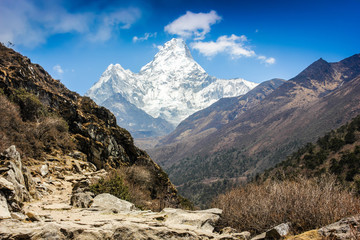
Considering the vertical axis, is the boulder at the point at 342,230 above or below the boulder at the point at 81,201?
below

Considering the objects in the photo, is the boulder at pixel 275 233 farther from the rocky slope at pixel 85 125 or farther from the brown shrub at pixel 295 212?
the rocky slope at pixel 85 125

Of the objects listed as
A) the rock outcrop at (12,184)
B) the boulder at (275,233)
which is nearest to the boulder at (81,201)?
the rock outcrop at (12,184)

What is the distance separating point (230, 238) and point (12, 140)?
16.4 meters

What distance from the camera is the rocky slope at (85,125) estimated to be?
2250cm

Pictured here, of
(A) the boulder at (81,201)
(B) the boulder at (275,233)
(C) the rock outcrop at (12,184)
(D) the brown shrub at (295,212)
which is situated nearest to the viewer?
(B) the boulder at (275,233)

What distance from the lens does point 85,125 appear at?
2683cm

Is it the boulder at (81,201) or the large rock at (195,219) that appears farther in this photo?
the boulder at (81,201)

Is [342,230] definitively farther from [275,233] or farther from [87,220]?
[87,220]

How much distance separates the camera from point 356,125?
8319 centimetres

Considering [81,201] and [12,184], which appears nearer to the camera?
[12,184]

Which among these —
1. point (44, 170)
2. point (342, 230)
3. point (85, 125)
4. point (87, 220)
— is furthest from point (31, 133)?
point (342, 230)

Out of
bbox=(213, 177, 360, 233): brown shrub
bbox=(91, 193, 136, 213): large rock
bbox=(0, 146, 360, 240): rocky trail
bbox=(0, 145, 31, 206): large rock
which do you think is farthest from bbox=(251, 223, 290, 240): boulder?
bbox=(0, 145, 31, 206): large rock

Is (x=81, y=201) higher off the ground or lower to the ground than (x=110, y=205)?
higher

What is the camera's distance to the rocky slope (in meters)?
22.5
